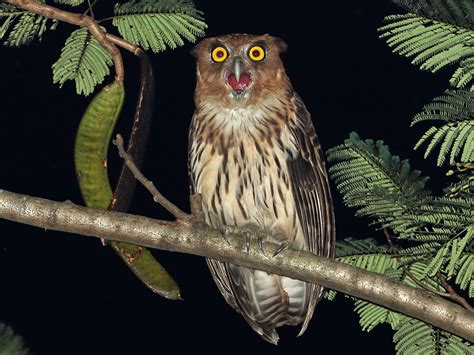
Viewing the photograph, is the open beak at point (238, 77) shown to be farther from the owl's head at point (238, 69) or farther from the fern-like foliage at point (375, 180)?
the fern-like foliage at point (375, 180)

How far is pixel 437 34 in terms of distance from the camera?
131 cm

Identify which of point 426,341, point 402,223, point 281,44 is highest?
point 281,44

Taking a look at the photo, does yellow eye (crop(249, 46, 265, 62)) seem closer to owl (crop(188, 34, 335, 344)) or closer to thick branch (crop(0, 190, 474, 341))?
owl (crop(188, 34, 335, 344))

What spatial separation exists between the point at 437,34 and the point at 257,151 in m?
1.45

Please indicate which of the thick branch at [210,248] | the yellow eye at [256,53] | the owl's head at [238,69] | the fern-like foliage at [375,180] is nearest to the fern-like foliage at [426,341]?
the thick branch at [210,248]

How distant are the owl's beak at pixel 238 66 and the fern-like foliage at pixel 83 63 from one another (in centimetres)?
93

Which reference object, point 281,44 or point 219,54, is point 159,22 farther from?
point 281,44

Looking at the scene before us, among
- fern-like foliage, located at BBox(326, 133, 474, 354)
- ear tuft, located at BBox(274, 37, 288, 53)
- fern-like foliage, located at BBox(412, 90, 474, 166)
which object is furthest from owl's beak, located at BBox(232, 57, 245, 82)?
fern-like foliage, located at BBox(412, 90, 474, 166)

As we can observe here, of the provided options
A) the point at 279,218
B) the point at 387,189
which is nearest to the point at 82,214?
the point at 387,189

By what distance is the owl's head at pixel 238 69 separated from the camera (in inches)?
111

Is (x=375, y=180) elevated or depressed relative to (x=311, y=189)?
elevated

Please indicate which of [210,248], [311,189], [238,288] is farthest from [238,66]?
[210,248]

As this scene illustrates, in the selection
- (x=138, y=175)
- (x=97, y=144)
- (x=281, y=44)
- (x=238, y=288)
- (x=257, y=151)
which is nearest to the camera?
(x=138, y=175)

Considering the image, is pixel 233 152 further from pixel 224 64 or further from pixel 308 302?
pixel 308 302
